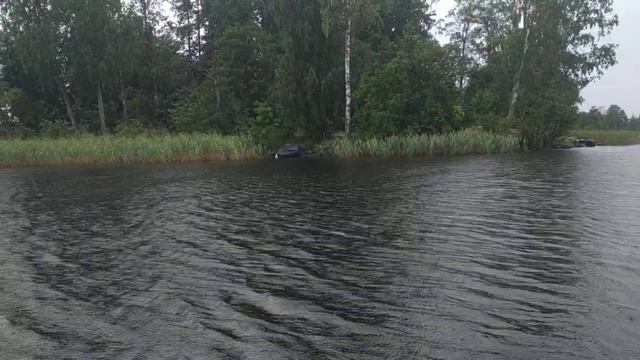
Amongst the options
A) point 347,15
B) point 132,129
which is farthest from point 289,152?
point 132,129

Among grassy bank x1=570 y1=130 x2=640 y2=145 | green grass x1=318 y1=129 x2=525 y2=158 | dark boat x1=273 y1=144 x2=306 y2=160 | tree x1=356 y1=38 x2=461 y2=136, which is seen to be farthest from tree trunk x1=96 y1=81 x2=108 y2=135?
grassy bank x1=570 y1=130 x2=640 y2=145

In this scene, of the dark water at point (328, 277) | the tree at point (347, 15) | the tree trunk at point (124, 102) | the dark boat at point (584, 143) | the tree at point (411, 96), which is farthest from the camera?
the tree trunk at point (124, 102)

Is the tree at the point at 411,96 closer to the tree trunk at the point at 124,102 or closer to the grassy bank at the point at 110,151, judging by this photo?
the grassy bank at the point at 110,151

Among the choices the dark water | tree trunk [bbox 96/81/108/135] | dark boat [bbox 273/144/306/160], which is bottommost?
the dark water

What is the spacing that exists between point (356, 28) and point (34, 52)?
31.4 m

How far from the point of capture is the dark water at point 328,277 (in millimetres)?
6035

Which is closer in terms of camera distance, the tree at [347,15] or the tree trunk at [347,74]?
the tree at [347,15]

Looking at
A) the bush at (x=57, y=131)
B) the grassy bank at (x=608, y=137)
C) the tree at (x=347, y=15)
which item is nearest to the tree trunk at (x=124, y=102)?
the bush at (x=57, y=131)

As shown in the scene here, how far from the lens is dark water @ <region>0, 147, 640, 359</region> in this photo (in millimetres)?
6035

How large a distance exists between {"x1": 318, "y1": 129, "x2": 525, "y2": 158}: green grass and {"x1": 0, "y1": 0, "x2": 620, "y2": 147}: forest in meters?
2.09

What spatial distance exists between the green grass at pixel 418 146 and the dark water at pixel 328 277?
20904 millimetres

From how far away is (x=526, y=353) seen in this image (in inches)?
221

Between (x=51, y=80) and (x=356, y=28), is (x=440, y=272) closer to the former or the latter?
(x=356, y=28)

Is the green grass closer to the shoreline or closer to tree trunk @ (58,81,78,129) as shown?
the shoreline
